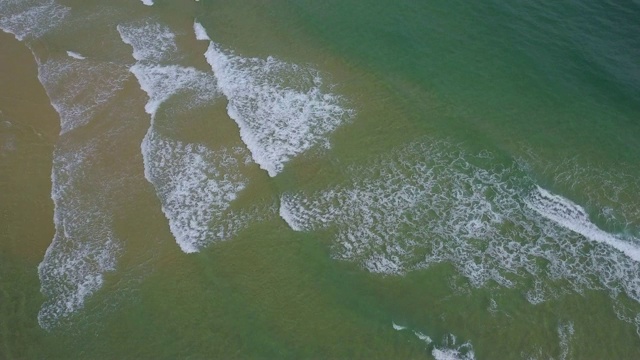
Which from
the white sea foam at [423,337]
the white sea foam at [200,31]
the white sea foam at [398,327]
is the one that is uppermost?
the white sea foam at [200,31]

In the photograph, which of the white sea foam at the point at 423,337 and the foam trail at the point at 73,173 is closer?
the white sea foam at the point at 423,337

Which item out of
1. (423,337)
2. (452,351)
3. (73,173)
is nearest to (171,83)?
(73,173)

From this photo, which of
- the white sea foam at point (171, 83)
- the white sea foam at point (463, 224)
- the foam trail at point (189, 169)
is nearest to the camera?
the white sea foam at point (463, 224)

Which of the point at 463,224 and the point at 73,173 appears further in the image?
the point at 73,173

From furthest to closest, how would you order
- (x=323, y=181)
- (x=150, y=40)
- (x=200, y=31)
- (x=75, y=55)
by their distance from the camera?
1. (x=200, y=31)
2. (x=150, y=40)
3. (x=75, y=55)
4. (x=323, y=181)

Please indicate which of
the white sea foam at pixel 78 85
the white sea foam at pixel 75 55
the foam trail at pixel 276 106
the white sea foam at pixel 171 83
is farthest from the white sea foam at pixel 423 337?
the white sea foam at pixel 75 55

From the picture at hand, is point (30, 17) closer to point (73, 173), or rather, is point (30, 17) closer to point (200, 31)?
point (200, 31)

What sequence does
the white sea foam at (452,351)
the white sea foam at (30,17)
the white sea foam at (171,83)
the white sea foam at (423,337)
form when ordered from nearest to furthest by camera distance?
the white sea foam at (452,351) → the white sea foam at (423,337) → the white sea foam at (171,83) → the white sea foam at (30,17)

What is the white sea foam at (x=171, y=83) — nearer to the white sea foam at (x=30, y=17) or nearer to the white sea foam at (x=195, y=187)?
the white sea foam at (x=195, y=187)
